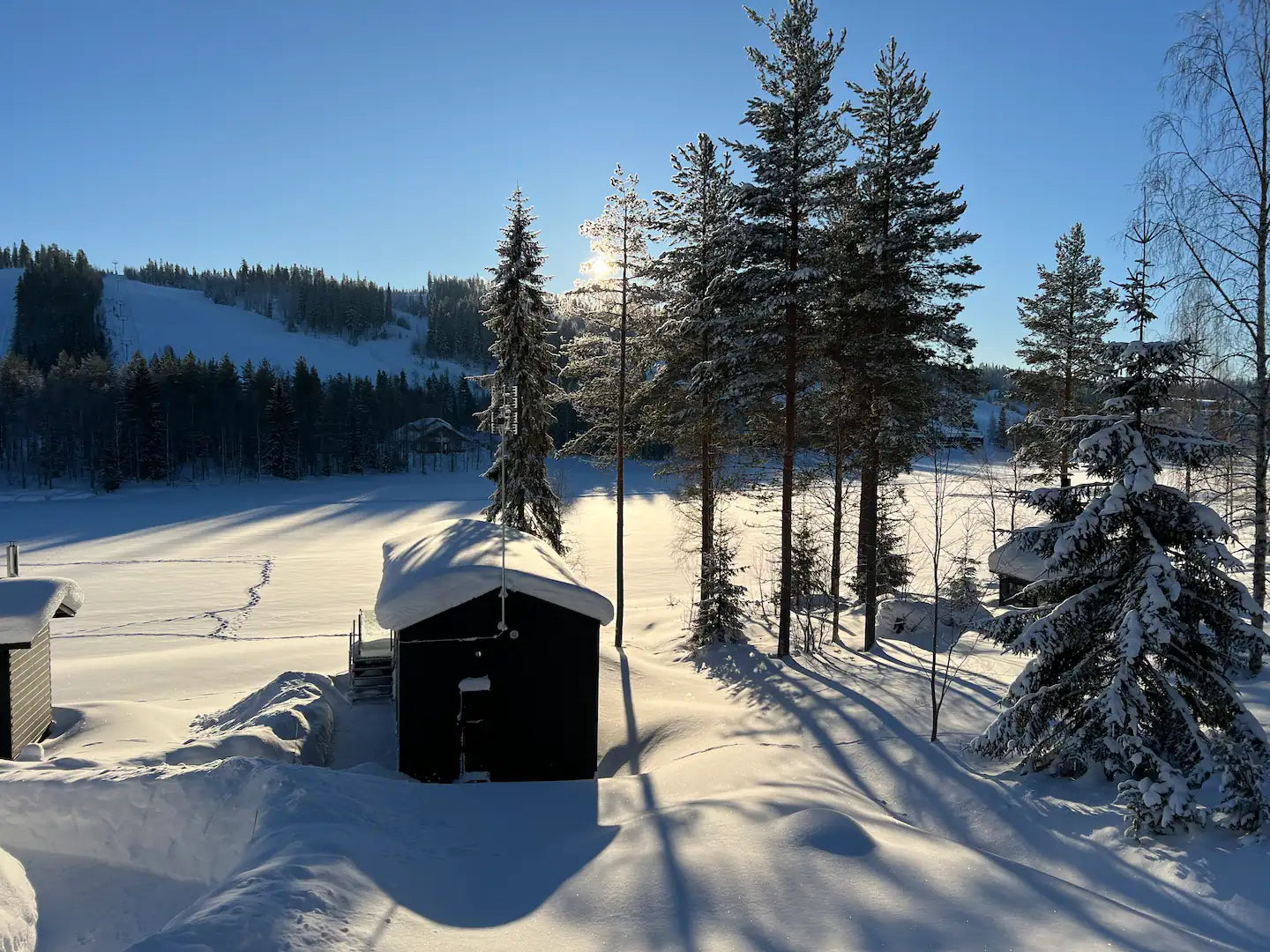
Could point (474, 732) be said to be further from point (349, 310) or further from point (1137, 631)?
point (349, 310)

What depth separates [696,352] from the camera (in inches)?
800

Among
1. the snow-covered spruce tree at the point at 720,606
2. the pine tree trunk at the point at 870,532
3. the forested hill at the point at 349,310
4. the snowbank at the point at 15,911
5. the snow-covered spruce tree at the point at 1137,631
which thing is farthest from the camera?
the forested hill at the point at 349,310

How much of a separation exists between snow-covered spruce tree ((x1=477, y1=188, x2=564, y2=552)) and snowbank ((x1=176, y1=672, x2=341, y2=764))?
7.37 metres

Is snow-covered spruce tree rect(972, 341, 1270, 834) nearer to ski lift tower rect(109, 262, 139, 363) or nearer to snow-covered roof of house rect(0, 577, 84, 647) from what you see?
snow-covered roof of house rect(0, 577, 84, 647)

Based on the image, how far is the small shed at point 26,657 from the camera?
472 inches

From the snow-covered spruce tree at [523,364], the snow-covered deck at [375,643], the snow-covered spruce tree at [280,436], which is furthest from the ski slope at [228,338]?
the snow-covered deck at [375,643]

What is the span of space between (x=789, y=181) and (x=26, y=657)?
17.8 m

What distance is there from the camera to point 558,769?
38.8 ft

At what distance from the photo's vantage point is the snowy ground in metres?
5.28

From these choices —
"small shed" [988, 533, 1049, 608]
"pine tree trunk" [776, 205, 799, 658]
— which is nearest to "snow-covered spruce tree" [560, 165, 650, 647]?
"pine tree trunk" [776, 205, 799, 658]

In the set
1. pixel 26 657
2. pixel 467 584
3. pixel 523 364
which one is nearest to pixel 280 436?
pixel 523 364

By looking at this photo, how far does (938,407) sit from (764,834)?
14.4 m

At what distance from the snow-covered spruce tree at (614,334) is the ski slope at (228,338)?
130 m

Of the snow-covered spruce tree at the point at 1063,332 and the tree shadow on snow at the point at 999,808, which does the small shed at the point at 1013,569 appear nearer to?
the snow-covered spruce tree at the point at 1063,332
